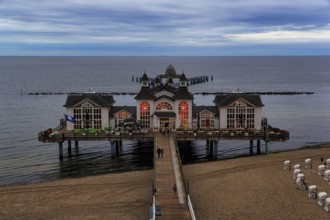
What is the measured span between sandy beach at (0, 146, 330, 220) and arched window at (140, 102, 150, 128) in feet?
35.9

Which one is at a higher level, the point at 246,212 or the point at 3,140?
the point at 3,140

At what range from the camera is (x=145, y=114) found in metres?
55.2

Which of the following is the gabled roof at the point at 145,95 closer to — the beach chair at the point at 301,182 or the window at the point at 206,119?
the window at the point at 206,119

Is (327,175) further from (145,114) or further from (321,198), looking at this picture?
(145,114)

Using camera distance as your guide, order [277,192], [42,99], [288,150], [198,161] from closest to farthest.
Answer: [277,192], [198,161], [288,150], [42,99]

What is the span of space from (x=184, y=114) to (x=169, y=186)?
2131 cm

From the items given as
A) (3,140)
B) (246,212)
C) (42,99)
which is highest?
(42,99)

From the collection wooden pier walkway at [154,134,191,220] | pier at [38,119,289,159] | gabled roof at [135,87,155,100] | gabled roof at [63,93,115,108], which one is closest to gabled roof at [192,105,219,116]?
pier at [38,119,289,159]

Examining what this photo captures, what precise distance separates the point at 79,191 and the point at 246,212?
47.6ft

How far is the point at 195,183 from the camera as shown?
40438 millimetres

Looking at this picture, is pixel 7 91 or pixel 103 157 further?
pixel 7 91

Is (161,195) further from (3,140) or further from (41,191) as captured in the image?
(3,140)

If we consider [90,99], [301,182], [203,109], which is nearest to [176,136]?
[203,109]

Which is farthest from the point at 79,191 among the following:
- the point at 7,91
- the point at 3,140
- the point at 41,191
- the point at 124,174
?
the point at 7,91
